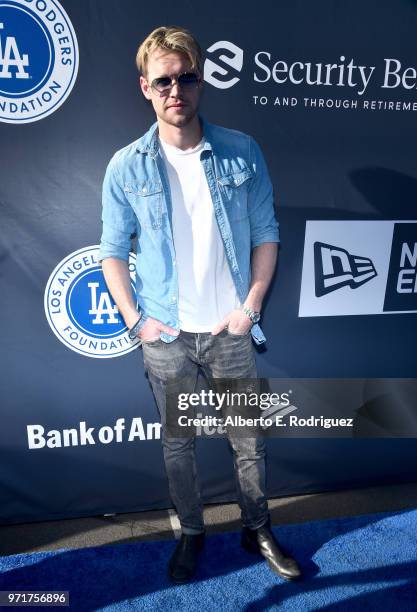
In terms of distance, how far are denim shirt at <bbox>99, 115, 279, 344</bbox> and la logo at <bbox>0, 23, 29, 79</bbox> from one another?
0.49 metres

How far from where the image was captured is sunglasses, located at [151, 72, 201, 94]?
191 cm

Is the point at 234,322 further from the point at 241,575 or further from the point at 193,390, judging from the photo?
the point at 241,575

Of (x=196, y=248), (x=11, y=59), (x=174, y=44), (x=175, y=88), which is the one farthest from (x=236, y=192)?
(x=11, y=59)

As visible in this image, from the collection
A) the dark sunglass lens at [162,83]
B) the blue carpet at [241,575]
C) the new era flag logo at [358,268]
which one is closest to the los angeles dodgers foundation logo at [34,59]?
the dark sunglass lens at [162,83]

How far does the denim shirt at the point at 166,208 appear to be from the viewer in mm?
2047

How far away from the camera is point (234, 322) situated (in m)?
2.16

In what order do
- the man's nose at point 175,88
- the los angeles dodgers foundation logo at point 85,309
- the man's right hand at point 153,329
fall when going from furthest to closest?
the los angeles dodgers foundation logo at point 85,309
the man's right hand at point 153,329
the man's nose at point 175,88

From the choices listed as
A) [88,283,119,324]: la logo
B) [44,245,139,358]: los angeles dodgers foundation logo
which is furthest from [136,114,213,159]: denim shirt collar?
[88,283,119,324]: la logo

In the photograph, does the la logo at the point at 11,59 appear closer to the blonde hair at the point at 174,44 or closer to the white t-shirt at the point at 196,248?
the blonde hair at the point at 174,44

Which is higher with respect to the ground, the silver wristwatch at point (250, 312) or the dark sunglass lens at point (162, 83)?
the dark sunglass lens at point (162, 83)

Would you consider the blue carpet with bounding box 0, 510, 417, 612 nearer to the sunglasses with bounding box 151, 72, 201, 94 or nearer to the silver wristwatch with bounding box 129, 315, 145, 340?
the silver wristwatch with bounding box 129, 315, 145, 340

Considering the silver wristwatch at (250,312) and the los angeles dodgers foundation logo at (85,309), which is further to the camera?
the los angeles dodgers foundation logo at (85,309)

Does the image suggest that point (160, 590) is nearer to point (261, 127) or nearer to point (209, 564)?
point (209, 564)

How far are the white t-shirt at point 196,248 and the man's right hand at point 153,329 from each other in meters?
0.05
